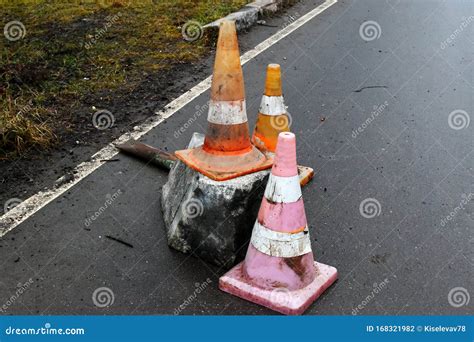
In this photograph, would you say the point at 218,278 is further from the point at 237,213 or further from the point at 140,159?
the point at 140,159

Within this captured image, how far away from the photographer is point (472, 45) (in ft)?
31.6

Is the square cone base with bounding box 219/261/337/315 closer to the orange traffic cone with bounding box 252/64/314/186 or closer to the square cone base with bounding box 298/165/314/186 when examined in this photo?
the orange traffic cone with bounding box 252/64/314/186

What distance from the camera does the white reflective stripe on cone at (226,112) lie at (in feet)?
14.4

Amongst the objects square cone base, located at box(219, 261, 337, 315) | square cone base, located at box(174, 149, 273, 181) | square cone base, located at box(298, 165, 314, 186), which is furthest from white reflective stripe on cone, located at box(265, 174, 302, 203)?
square cone base, located at box(298, 165, 314, 186)

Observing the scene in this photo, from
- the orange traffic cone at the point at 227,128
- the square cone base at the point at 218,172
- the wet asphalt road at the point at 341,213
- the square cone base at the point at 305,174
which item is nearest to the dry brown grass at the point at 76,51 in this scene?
the wet asphalt road at the point at 341,213

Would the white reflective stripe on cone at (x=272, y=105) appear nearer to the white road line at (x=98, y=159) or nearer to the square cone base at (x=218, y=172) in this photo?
the square cone base at (x=218, y=172)

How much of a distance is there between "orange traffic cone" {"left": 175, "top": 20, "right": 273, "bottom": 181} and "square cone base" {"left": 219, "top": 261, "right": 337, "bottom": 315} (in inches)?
27.2

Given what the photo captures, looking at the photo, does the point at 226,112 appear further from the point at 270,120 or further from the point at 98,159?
the point at 98,159

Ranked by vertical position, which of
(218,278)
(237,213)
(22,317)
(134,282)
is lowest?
(22,317)

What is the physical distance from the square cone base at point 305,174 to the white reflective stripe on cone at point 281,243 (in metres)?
1.52

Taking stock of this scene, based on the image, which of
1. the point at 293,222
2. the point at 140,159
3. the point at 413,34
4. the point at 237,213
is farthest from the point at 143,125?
the point at 413,34

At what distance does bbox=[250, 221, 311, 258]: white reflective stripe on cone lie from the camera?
4031 mm

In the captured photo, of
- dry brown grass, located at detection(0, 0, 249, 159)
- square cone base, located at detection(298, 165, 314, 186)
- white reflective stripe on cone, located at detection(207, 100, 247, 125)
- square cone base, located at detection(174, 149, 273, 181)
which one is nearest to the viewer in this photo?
square cone base, located at detection(174, 149, 273, 181)

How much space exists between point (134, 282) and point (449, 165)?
3.35 metres
